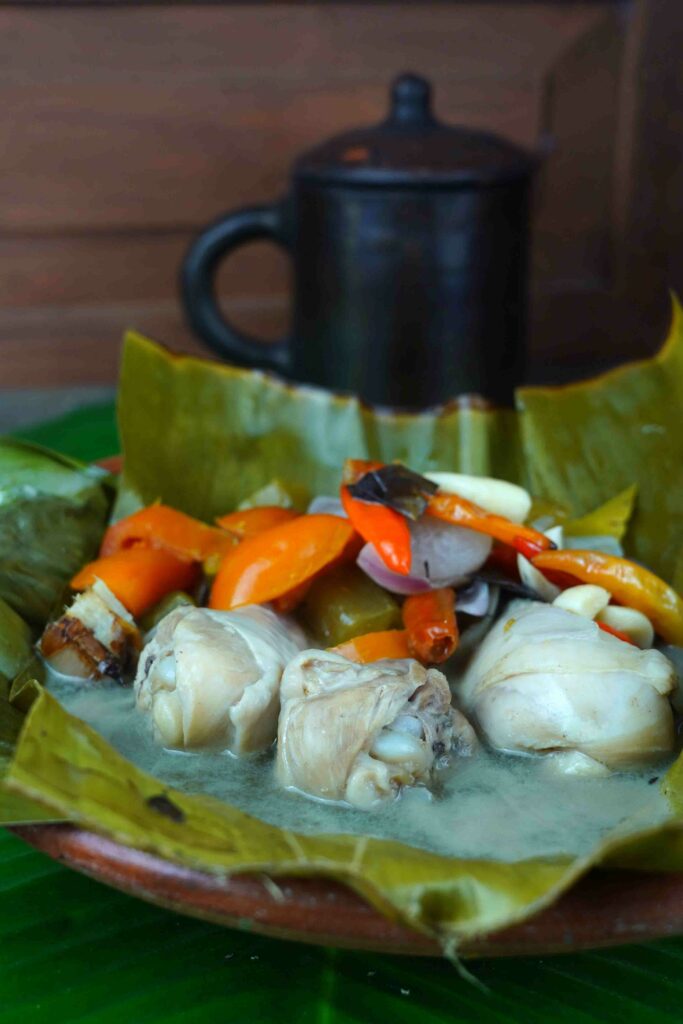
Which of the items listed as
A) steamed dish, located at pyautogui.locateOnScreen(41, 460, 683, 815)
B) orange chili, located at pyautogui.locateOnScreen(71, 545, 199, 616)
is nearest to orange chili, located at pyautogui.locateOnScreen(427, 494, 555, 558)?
steamed dish, located at pyautogui.locateOnScreen(41, 460, 683, 815)

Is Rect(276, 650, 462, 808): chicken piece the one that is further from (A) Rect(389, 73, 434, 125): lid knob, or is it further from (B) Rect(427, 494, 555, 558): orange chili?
(A) Rect(389, 73, 434, 125): lid knob

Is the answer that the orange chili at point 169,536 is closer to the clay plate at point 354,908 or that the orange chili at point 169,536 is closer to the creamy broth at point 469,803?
the creamy broth at point 469,803

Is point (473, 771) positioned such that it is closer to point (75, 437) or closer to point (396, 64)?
point (75, 437)

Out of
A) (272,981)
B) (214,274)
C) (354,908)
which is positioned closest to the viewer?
(354,908)

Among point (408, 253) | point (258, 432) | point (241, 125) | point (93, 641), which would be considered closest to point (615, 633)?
point (93, 641)

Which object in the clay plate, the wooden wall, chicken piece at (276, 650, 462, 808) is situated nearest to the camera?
the clay plate

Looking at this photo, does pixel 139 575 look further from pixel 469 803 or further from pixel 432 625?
pixel 469 803
